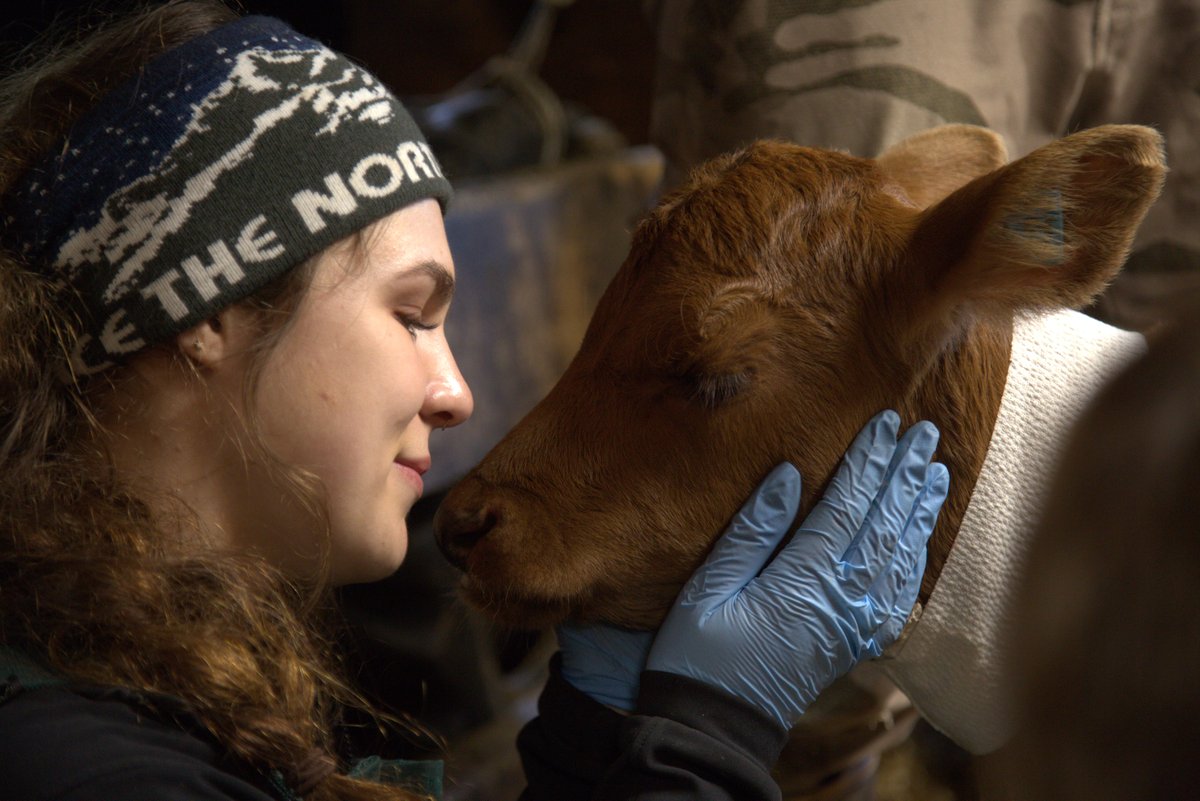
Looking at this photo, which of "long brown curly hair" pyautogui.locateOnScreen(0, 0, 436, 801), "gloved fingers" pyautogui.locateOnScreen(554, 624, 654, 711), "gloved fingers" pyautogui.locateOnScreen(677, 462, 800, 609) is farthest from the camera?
"gloved fingers" pyautogui.locateOnScreen(554, 624, 654, 711)

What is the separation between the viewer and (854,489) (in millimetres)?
1400

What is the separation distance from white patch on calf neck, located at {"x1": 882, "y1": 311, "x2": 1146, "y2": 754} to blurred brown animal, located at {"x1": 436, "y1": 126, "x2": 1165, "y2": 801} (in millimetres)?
42

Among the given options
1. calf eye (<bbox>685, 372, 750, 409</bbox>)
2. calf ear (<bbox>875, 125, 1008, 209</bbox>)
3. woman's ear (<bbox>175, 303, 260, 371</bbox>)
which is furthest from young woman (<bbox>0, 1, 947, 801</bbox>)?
calf ear (<bbox>875, 125, 1008, 209</bbox>)

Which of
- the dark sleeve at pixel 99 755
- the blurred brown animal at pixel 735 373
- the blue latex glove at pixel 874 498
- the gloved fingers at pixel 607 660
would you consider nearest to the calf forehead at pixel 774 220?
the blurred brown animal at pixel 735 373

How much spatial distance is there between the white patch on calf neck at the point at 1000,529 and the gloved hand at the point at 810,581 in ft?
0.19

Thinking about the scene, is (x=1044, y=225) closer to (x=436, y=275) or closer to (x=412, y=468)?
(x=436, y=275)

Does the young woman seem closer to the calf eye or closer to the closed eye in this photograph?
the closed eye

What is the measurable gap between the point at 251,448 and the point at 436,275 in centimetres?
34

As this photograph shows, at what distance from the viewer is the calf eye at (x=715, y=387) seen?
140 cm

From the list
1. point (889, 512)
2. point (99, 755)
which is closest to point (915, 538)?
point (889, 512)

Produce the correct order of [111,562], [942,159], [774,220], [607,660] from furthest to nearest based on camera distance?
[942,159] < [607,660] < [774,220] < [111,562]

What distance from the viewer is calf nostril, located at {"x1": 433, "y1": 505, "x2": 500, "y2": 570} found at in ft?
4.88

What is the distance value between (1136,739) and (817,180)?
3.07 feet

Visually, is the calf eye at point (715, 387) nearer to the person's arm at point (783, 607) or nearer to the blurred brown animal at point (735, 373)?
the blurred brown animal at point (735, 373)
